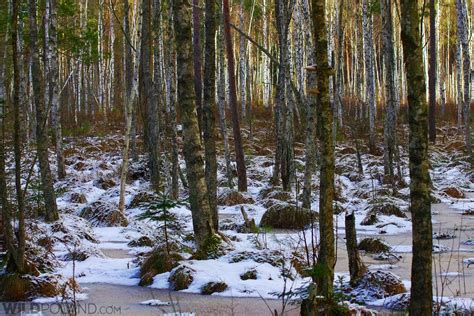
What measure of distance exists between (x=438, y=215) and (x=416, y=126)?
8157 millimetres

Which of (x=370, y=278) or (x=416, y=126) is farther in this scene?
Answer: (x=370, y=278)

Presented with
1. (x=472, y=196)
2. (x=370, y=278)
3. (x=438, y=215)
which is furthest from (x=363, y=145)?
(x=370, y=278)

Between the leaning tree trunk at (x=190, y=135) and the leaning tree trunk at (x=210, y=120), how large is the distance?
63 centimetres

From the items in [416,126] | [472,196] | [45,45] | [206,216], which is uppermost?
[45,45]

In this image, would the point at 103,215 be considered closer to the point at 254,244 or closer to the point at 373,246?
the point at 254,244

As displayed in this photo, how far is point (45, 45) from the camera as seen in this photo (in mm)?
16156

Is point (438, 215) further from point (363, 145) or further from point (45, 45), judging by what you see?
point (363, 145)

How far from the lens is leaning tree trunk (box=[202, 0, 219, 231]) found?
8516mm

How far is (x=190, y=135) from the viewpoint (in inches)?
303

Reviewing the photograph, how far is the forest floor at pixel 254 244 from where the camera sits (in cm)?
582

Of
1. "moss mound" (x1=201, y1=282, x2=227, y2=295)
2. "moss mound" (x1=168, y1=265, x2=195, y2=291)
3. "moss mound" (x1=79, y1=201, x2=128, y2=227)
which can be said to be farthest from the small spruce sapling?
"moss mound" (x1=79, y1=201, x2=128, y2=227)

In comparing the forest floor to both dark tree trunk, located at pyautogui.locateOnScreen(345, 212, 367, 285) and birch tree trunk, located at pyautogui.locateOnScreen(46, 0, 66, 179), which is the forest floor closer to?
dark tree trunk, located at pyautogui.locateOnScreen(345, 212, 367, 285)

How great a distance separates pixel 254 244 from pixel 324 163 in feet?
11.2

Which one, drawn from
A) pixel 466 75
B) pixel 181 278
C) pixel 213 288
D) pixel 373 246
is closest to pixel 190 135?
pixel 181 278
